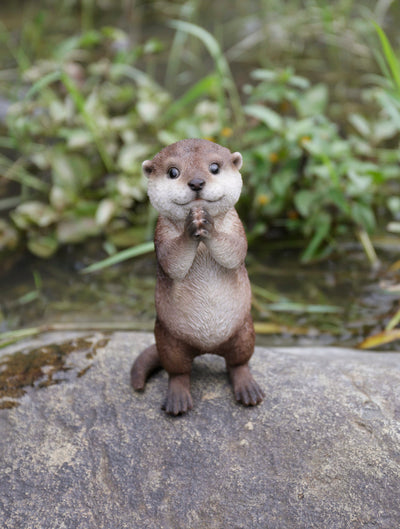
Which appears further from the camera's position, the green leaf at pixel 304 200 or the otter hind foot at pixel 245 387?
the green leaf at pixel 304 200

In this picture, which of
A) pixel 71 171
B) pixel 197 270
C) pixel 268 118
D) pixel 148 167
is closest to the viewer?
pixel 148 167

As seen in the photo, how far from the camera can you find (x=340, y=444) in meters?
2.06

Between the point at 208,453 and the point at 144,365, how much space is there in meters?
0.46

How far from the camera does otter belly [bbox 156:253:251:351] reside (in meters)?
2.06

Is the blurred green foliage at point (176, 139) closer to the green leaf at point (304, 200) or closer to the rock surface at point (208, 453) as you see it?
the green leaf at point (304, 200)

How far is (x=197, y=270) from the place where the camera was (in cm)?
205

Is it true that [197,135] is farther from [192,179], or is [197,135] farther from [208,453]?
[208,453]

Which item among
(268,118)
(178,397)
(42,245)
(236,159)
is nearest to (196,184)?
(236,159)

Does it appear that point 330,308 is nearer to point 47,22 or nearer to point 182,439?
point 182,439

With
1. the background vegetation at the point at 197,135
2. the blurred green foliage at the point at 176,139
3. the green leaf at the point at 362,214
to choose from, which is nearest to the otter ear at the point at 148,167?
the background vegetation at the point at 197,135

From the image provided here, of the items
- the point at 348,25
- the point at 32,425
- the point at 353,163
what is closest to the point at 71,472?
the point at 32,425

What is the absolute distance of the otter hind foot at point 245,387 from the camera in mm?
2195

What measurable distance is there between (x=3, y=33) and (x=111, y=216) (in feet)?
11.2

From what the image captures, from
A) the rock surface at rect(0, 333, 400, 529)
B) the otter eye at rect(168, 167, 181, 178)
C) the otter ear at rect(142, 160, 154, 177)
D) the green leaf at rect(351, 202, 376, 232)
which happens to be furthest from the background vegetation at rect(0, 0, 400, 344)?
the otter eye at rect(168, 167, 181, 178)
